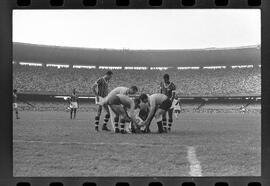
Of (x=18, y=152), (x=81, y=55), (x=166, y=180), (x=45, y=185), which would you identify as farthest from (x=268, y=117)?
(x=81, y=55)

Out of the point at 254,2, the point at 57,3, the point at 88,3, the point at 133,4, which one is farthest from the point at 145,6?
the point at 254,2

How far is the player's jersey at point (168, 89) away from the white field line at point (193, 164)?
4.59 ft

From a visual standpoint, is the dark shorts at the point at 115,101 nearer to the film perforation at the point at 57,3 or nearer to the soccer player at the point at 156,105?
the soccer player at the point at 156,105

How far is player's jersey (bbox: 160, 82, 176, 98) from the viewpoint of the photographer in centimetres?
782

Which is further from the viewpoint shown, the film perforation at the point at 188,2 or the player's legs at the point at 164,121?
the player's legs at the point at 164,121

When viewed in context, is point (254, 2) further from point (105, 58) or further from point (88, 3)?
point (105, 58)

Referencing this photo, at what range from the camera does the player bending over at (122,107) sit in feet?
25.9

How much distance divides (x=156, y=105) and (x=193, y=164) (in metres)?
2.50

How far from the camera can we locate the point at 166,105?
26.5ft

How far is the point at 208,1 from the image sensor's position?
181 inches

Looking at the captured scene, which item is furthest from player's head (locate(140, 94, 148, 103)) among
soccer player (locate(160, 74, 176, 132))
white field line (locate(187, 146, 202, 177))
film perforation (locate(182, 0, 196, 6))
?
film perforation (locate(182, 0, 196, 6))

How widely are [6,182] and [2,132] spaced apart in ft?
2.13

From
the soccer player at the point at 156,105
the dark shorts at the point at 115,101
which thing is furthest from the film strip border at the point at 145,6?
the dark shorts at the point at 115,101

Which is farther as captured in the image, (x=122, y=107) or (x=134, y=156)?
(x=122, y=107)
